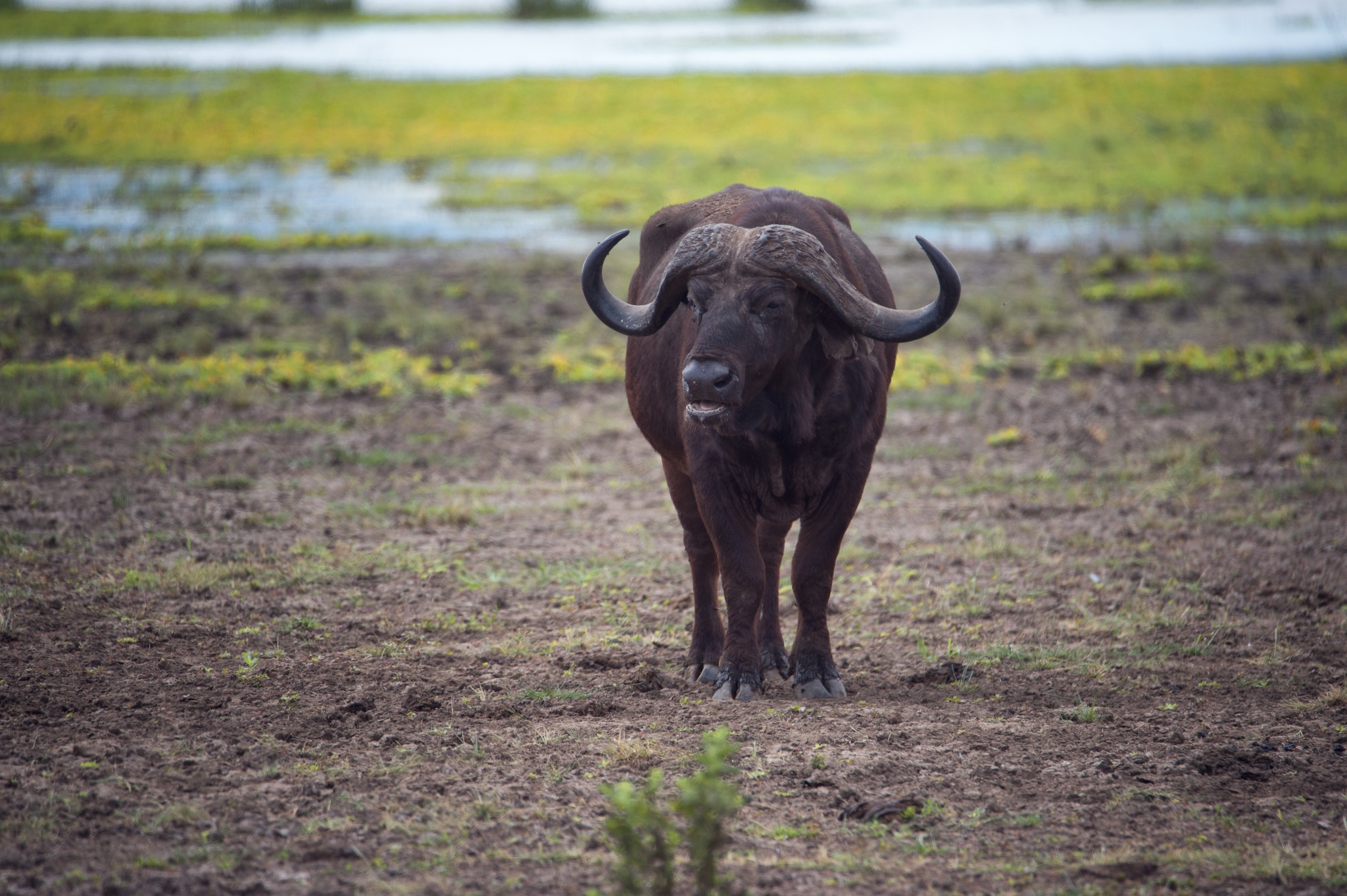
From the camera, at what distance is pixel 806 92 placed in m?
34.3

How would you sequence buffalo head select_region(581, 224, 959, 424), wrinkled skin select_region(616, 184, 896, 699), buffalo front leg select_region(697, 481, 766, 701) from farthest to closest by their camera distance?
buffalo front leg select_region(697, 481, 766, 701) → wrinkled skin select_region(616, 184, 896, 699) → buffalo head select_region(581, 224, 959, 424)

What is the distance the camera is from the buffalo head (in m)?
5.31

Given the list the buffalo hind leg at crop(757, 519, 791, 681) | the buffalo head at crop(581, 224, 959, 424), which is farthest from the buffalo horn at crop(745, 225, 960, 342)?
the buffalo hind leg at crop(757, 519, 791, 681)

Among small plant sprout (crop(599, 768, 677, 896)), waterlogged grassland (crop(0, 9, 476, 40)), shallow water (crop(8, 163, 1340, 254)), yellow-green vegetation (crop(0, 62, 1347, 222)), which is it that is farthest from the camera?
waterlogged grassland (crop(0, 9, 476, 40))

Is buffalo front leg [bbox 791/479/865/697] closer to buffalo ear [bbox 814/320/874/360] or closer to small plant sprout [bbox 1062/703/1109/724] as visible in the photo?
buffalo ear [bbox 814/320/874/360]

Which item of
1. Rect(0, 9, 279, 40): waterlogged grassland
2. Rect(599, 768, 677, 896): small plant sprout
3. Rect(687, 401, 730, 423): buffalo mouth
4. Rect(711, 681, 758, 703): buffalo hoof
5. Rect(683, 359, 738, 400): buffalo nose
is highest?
Rect(0, 9, 279, 40): waterlogged grassland

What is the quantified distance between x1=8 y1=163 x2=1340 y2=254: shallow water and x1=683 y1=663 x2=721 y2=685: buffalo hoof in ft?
39.8

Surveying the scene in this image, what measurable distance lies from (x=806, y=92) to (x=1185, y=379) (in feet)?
81.4

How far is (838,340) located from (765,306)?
438mm

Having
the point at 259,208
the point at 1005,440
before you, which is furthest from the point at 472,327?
the point at 259,208

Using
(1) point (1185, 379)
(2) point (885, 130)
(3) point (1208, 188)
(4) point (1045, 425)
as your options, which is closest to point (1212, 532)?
(4) point (1045, 425)

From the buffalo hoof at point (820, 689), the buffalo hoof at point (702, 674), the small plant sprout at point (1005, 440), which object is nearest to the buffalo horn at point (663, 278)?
the buffalo hoof at point (702, 674)

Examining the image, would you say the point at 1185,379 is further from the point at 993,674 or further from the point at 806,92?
the point at 806,92

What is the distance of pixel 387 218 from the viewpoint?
19797 millimetres
